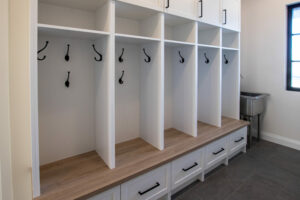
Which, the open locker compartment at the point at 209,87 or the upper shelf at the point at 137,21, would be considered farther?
the open locker compartment at the point at 209,87

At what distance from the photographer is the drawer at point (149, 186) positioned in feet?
4.59

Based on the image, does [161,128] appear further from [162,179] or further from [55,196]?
[55,196]

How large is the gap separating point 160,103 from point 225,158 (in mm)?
1265

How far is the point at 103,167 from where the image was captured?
1.48 meters

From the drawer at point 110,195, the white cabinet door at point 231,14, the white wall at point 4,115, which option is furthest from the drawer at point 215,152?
the white wall at point 4,115

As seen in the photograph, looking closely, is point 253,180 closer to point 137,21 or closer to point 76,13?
point 137,21

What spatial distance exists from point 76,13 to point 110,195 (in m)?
1.44

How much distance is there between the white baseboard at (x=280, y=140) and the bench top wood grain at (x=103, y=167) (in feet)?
5.17

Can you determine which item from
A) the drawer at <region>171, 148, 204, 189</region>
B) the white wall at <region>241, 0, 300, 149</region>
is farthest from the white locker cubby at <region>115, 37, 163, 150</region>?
the white wall at <region>241, 0, 300, 149</region>

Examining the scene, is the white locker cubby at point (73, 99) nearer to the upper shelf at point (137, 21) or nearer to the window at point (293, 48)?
the upper shelf at point (137, 21)

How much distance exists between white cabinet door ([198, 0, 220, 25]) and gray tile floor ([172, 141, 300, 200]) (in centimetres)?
175

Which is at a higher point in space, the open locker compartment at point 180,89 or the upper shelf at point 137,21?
the upper shelf at point 137,21

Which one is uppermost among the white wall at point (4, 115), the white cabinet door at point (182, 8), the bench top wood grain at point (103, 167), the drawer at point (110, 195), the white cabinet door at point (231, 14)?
the white cabinet door at point (231, 14)

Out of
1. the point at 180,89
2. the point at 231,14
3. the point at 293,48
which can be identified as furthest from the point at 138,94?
the point at 293,48
